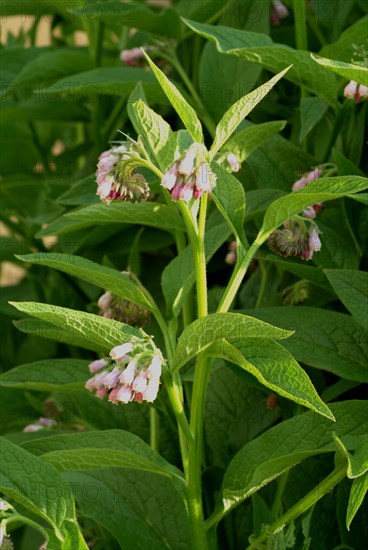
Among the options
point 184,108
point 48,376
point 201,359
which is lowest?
point 48,376

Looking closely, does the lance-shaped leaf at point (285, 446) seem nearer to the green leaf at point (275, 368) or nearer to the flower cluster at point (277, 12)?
the green leaf at point (275, 368)

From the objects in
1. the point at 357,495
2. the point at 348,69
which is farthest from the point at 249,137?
the point at 357,495

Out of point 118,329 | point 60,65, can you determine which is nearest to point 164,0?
point 60,65

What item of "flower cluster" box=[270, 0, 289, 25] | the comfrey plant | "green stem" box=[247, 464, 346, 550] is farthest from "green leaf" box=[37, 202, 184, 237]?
"flower cluster" box=[270, 0, 289, 25]

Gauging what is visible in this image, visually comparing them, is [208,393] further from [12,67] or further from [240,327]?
[12,67]

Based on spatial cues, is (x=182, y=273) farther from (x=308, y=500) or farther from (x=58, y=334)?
(x=308, y=500)
